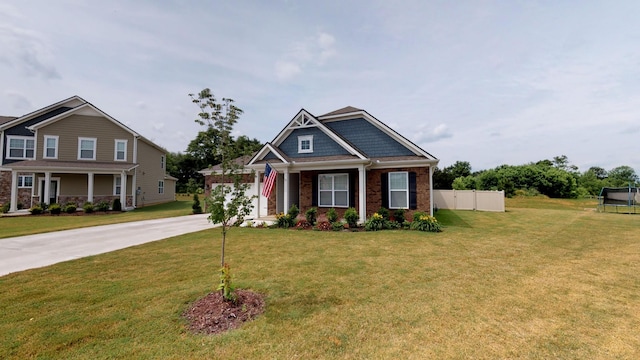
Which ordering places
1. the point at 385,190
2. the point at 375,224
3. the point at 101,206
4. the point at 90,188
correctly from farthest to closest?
the point at 90,188
the point at 101,206
the point at 385,190
the point at 375,224

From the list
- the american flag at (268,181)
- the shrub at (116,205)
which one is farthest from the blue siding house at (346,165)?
the shrub at (116,205)

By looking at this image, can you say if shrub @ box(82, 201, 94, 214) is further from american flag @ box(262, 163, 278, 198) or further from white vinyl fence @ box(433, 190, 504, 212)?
white vinyl fence @ box(433, 190, 504, 212)

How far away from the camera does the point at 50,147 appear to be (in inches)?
779

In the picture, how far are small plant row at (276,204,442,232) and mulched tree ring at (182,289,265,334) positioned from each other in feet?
24.0

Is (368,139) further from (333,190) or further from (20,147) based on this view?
(20,147)

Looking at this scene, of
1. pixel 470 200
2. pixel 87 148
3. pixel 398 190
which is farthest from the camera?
pixel 470 200

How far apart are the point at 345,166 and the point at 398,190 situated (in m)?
2.98

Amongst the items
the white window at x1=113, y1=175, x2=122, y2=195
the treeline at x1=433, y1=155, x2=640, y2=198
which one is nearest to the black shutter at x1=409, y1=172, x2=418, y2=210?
the treeline at x1=433, y1=155, x2=640, y2=198

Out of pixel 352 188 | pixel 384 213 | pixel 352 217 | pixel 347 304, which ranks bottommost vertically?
pixel 347 304

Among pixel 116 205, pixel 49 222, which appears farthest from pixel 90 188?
pixel 49 222

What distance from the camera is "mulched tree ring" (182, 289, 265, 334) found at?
371 cm

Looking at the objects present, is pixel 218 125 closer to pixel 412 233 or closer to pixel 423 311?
pixel 423 311

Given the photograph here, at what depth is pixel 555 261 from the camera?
6.98 m

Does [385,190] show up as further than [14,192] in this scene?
No
